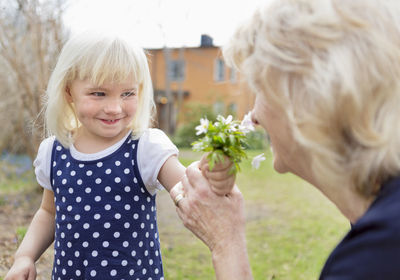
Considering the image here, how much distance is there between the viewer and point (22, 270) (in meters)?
2.24

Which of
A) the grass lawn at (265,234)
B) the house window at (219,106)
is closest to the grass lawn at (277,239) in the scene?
the grass lawn at (265,234)

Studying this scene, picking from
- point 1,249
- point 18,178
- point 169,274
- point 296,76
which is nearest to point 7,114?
point 18,178

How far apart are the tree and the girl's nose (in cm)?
333

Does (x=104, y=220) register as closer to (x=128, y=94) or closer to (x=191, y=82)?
(x=128, y=94)

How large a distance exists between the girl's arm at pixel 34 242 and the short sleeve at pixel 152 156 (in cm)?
62

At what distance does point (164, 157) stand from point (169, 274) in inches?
→ 113

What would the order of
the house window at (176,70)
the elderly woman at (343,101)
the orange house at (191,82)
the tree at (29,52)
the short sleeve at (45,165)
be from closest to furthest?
the elderly woman at (343,101)
the short sleeve at (45,165)
the tree at (29,52)
the orange house at (191,82)
the house window at (176,70)

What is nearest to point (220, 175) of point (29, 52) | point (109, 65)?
point (109, 65)

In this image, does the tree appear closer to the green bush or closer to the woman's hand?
the woman's hand

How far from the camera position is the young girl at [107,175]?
216cm

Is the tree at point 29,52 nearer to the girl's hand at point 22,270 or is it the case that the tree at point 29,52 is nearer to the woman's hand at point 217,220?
the girl's hand at point 22,270

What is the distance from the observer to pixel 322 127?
1.42 meters

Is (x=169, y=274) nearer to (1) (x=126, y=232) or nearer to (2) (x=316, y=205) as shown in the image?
(1) (x=126, y=232)

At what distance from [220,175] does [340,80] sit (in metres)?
0.64
